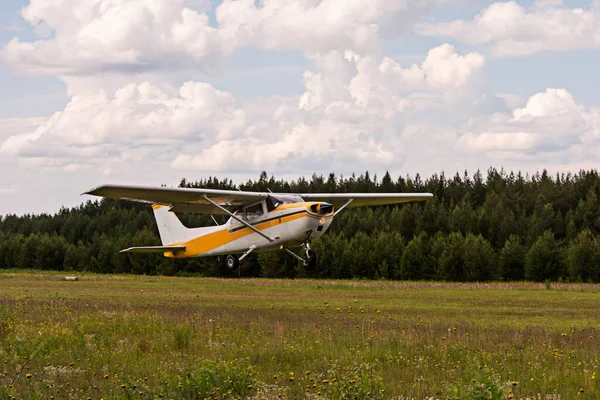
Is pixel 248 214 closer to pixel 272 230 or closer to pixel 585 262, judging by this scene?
pixel 272 230

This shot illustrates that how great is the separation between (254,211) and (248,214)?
333 mm

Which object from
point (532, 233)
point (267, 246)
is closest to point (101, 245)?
point (532, 233)

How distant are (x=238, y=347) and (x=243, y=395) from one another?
4.34 m

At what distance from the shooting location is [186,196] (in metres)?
31.3

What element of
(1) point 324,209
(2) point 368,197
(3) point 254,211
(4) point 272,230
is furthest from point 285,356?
(2) point 368,197

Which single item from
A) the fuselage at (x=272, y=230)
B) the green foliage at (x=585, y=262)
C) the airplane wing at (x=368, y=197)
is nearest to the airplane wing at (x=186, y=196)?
the fuselage at (x=272, y=230)

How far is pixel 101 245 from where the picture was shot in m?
109

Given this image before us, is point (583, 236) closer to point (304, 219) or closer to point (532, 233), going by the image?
point (532, 233)

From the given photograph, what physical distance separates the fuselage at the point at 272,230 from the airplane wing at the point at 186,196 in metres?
0.67

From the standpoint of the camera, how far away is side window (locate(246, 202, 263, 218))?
31161 millimetres

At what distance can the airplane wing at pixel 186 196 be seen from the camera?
96.1 ft

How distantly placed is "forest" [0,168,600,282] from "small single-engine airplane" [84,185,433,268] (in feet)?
90.5

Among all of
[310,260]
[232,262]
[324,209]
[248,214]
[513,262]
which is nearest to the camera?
[324,209]

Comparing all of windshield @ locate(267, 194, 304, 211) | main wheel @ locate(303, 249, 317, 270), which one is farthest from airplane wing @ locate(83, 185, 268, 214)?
main wheel @ locate(303, 249, 317, 270)
